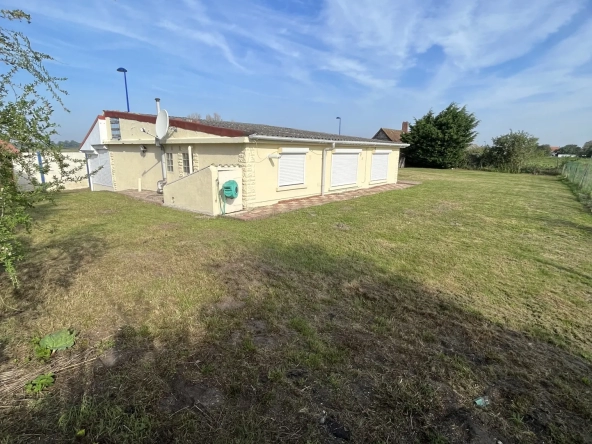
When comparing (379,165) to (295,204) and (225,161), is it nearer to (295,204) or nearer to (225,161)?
(295,204)

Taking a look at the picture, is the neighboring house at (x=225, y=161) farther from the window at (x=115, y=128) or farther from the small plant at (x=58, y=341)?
the small plant at (x=58, y=341)

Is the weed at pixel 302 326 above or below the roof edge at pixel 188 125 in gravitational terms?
below

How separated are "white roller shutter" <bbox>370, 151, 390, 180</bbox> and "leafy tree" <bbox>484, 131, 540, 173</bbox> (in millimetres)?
22708

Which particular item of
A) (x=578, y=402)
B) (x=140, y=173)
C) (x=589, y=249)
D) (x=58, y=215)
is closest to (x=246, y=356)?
(x=578, y=402)

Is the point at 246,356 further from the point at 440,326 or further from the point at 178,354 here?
the point at 440,326

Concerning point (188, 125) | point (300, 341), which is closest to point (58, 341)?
point (300, 341)

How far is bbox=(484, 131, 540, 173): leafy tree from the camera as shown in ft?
105

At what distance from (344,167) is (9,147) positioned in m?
13.2

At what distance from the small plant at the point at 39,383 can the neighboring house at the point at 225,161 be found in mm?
7298

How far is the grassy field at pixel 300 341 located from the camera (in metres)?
2.34

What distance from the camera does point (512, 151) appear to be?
1284 inches

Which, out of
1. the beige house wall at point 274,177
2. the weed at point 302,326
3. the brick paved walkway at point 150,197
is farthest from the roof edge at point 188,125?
the weed at point 302,326

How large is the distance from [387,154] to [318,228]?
12161 mm

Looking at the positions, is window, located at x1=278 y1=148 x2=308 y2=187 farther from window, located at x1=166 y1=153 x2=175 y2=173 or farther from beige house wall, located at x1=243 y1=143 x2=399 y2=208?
window, located at x1=166 y1=153 x2=175 y2=173
